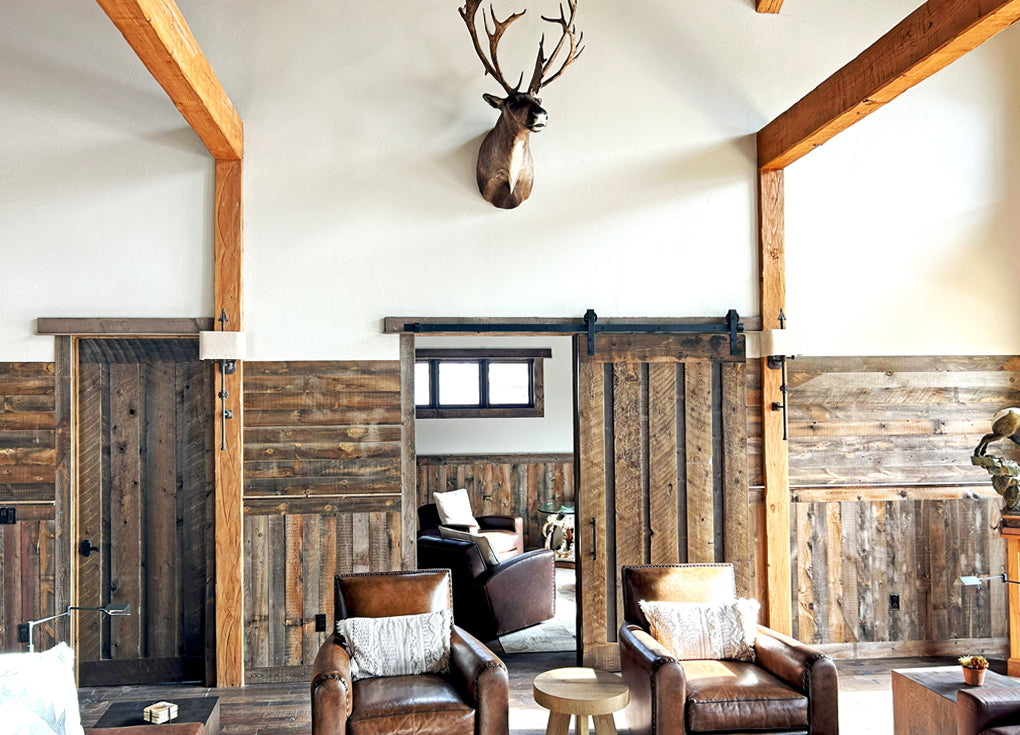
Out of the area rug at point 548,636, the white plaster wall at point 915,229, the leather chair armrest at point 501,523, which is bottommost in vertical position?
the area rug at point 548,636

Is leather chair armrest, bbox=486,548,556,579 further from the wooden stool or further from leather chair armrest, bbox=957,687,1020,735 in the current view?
leather chair armrest, bbox=957,687,1020,735

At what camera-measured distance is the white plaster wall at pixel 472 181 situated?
17.1 ft

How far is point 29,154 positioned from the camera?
17.0ft

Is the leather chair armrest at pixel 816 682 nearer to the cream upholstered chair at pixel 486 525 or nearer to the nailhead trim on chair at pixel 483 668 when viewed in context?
the nailhead trim on chair at pixel 483 668

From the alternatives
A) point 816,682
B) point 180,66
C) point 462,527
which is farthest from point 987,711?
point 462,527

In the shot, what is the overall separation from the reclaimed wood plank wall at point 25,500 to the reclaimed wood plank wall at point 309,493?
1127 mm

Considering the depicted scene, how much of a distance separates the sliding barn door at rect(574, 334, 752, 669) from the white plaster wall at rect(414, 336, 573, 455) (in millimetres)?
3525

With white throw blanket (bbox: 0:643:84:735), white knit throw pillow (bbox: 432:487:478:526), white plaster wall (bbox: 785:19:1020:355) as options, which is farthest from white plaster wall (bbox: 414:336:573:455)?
white throw blanket (bbox: 0:643:84:735)

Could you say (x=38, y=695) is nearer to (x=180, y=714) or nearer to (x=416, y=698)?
(x=180, y=714)

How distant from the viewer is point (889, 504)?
561cm

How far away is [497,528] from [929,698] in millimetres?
4883

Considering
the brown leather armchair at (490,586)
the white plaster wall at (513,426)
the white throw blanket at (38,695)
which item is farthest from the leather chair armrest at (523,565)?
the white throw blanket at (38,695)

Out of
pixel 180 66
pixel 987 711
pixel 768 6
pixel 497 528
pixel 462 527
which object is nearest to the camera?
pixel 987 711

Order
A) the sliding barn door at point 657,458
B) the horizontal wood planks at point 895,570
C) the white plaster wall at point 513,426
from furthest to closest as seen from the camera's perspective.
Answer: the white plaster wall at point 513,426
the horizontal wood planks at point 895,570
the sliding barn door at point 657,458
